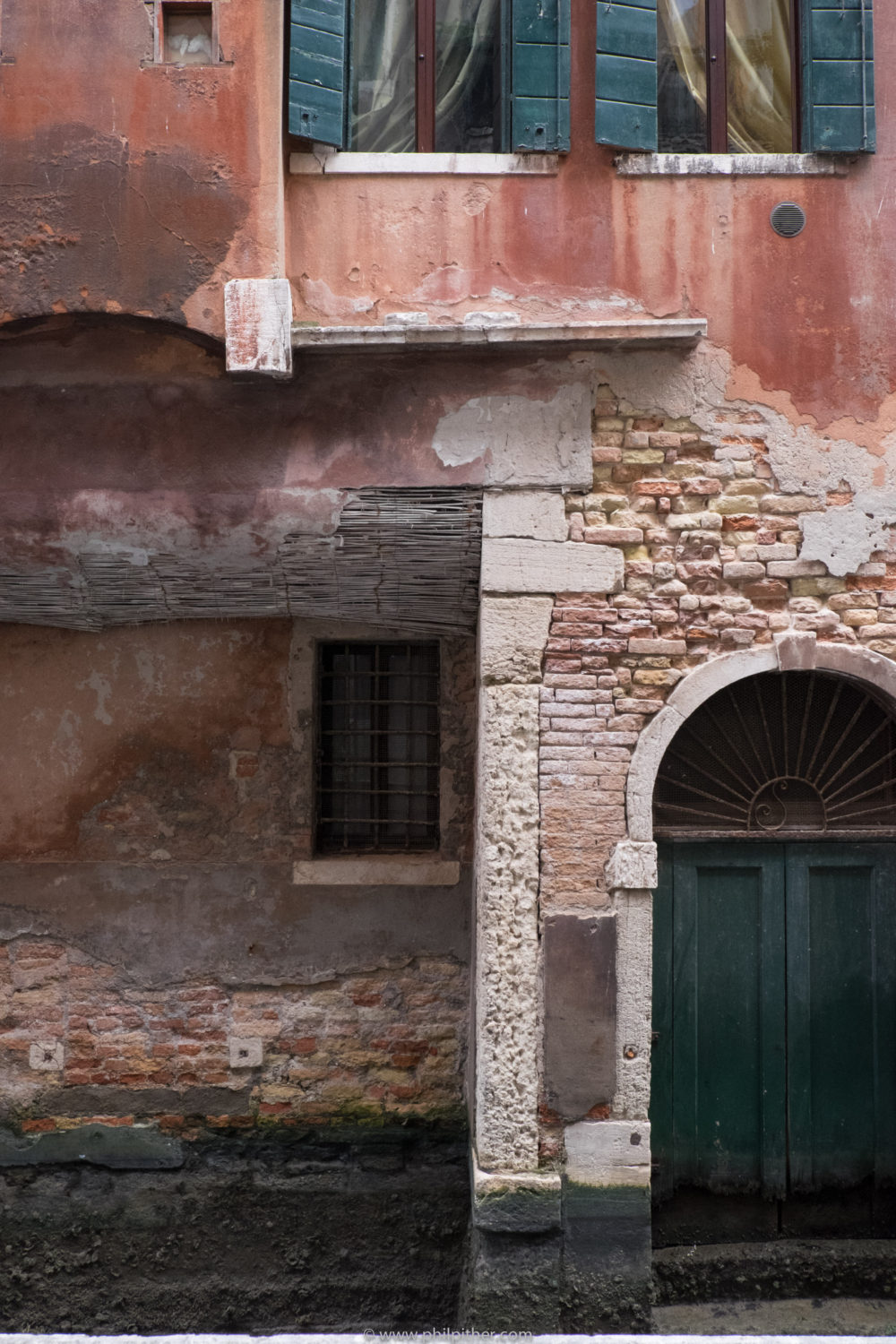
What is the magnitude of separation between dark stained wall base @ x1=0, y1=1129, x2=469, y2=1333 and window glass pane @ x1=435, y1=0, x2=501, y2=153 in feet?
16.5

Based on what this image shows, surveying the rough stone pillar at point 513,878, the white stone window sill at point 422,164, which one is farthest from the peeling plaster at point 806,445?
the white stone window sill at point 422,164

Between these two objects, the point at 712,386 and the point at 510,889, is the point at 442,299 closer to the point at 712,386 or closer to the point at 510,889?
the point at 712,386

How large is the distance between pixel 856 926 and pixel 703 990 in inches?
31.3

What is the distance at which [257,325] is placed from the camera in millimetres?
4324

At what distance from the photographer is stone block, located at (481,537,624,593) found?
15.1ft

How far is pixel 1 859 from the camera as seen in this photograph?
5777 millimetres

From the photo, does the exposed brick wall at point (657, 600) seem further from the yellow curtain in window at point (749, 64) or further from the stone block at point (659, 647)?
the yellow curtain in window at point (749, 64)

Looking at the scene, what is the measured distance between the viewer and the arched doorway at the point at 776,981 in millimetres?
4930

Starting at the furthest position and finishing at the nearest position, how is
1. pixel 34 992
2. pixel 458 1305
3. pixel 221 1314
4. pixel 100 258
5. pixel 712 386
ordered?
pixel 34 992
pixel 221 1314
pixel 458 1305
pixel 712 386
pixel 100 258

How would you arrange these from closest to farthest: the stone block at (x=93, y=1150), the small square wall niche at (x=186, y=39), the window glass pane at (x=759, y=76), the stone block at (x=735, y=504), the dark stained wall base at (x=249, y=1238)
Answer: the small square wall niche at (x=186, y=39)
the stone block at (x=735, y=504)
the window glass pane at (x=759, y=76)
the dark stained wall base at (x=249, y=1238)
the stone block at (x=93, y=1150)

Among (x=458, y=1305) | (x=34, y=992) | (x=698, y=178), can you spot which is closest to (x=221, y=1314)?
(x=458, y=1305)

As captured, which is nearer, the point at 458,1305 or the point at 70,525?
the point at 70,525

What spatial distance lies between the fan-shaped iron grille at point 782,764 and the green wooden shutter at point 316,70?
3045 millimetres

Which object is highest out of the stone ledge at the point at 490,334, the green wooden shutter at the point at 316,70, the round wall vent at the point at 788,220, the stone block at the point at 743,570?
the green wooden shutter at the point at 316,70
